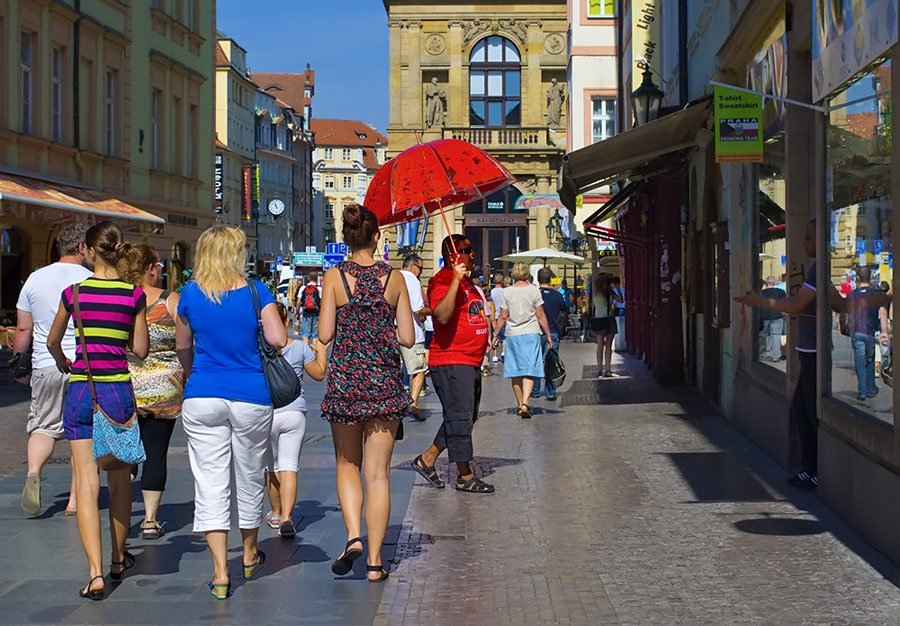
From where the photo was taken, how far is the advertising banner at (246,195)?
313ft

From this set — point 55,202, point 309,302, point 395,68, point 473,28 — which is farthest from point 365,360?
point 473,28

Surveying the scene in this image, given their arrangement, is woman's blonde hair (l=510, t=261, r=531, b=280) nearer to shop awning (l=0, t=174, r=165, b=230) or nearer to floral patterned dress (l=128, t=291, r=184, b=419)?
shop awning (l=0, t=174, r=165, b=230)

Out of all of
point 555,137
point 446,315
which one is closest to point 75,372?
point 446,315

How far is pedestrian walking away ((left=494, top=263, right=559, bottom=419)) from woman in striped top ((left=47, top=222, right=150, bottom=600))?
9.61 m

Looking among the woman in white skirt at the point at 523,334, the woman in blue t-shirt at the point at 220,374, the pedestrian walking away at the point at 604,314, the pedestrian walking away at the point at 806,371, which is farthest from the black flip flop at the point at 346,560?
the pedestrian walking away at the point at 604,314

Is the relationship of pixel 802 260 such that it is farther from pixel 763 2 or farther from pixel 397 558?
pixel 397 558

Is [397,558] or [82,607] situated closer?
[82,607]

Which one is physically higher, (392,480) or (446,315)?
(446,315)

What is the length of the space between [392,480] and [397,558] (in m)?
3.33

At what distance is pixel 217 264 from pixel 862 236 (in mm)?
3886

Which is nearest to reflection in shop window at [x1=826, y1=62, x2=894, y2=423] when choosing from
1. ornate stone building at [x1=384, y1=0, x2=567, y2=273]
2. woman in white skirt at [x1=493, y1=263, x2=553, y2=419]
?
woman in white skirt at [x1=493, y1=263, x2=553, y2=419]

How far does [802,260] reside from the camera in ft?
37.9

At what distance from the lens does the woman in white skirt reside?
56.1 feet

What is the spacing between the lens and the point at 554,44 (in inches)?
2594
